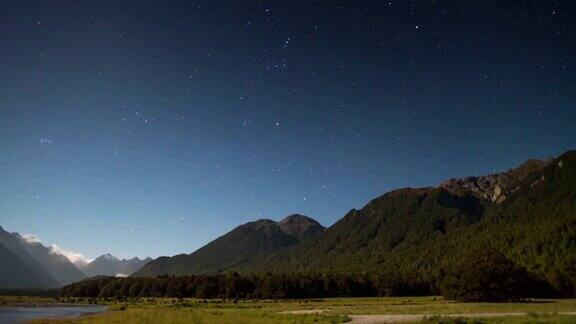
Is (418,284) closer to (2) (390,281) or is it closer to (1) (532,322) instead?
(2) (390,281)

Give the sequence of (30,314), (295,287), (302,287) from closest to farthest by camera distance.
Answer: (30,314)
(295,287)
(302,287)

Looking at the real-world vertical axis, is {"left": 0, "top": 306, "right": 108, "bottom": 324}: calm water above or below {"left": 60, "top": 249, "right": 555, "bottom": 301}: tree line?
below

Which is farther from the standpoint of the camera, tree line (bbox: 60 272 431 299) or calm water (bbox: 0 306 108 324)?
tree line (bbox: 60 272 431 299)

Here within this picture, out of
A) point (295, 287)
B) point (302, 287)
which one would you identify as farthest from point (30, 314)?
point (302, 287)

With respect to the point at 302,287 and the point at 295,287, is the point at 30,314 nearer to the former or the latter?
the point at 295,287

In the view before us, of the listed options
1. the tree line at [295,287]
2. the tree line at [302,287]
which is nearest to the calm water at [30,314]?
the tree line at [295,287]

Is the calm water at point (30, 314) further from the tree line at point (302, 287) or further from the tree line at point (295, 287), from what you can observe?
the tree line at point (302, 287)

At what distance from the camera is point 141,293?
19838 cm

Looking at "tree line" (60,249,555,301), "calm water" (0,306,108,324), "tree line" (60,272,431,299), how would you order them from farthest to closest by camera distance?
"tree line" (60,272,431,299), "tree line" (60,249,555,301), "calm water" (0,306,108,324)

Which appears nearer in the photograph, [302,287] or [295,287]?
[295,287]

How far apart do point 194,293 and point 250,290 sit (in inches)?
936

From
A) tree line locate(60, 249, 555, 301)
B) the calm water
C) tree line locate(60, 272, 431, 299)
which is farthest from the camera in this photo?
tree line locate(60, 272, 431, 299)

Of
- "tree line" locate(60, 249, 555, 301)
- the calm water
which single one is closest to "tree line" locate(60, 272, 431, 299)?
"tree line" locate(60, 249, 555, 301)

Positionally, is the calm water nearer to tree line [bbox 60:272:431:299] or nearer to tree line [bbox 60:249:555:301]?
tree line [bbox 60:272:431:299]
